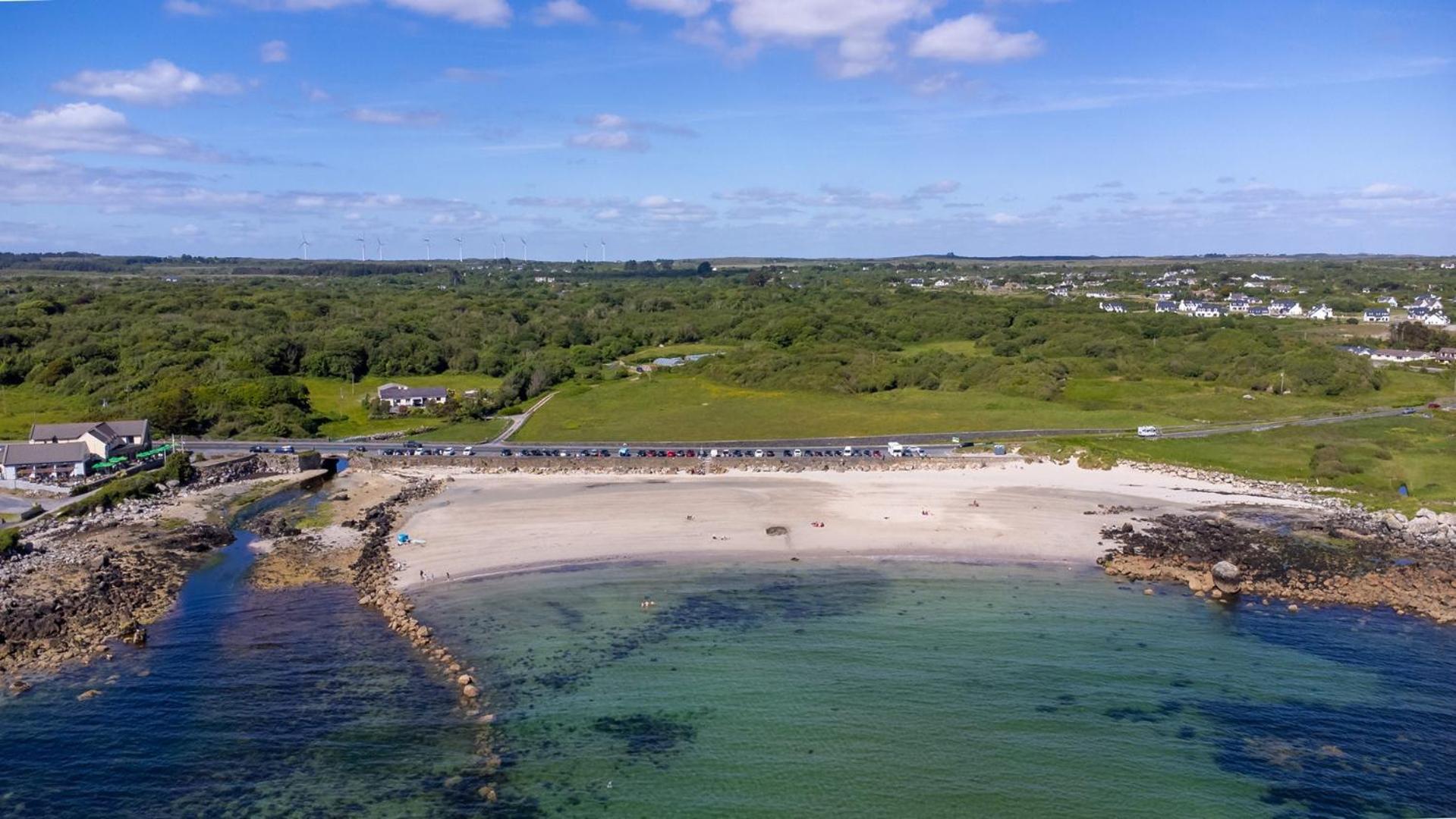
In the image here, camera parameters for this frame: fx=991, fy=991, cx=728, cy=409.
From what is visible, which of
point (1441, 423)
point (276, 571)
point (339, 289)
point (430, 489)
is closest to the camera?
point (276, 571)

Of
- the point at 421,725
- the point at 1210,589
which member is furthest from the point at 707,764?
the point at 1210,589

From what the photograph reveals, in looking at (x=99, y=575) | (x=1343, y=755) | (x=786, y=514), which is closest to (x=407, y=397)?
(x=99, y=575)

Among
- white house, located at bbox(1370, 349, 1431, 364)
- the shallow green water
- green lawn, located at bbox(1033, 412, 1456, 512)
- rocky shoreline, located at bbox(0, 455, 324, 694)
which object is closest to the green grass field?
green lawn, located at bbox(1033, 412, 1456, 512)

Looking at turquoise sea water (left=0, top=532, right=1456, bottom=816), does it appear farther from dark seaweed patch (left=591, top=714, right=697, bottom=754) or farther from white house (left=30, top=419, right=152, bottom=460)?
white house (left=30, top=419, right=152, bottom=460)

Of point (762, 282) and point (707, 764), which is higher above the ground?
point (762, 282)

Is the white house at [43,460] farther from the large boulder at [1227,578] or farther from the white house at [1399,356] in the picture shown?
the white house at [1399,356]

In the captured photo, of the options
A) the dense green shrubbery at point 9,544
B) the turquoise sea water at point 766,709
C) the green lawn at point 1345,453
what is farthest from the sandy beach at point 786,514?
the dense green shrubbery at point 9,544

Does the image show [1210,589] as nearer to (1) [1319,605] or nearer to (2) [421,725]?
(1) [1319,605]
